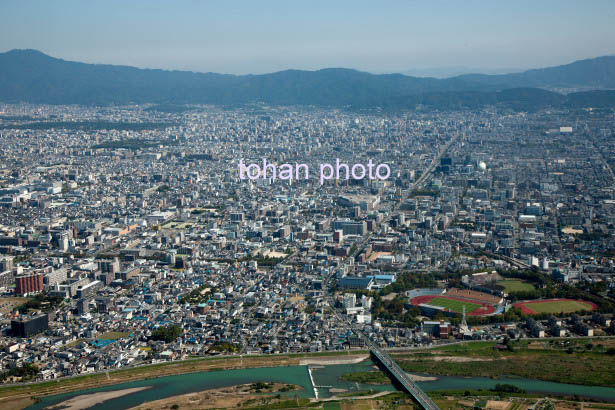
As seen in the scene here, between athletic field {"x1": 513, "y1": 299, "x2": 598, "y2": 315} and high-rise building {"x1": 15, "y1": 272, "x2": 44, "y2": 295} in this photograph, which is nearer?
athletic field {"x1": 513, "y1": 299, "x2": 598, "y2": 315}

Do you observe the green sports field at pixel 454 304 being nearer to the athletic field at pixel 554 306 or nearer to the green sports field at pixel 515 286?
the athletic field at pixel 554 306

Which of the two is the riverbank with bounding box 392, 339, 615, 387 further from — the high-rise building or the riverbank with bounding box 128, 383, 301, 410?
the high-rise building

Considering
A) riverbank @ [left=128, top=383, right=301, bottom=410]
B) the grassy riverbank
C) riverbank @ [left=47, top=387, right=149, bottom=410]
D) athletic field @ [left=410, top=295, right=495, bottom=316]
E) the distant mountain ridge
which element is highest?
the distant mountain ridge

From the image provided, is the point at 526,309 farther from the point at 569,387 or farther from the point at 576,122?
the point at 576,122

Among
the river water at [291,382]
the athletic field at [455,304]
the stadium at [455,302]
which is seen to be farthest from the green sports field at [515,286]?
the river water at [291,382]

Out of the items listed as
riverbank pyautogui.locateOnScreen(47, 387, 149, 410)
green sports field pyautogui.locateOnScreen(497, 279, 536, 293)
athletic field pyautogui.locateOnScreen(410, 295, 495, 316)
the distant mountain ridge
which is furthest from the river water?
the distant mountain ridge

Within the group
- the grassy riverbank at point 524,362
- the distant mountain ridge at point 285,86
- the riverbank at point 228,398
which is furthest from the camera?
the distant mountain ridge at point 285,86

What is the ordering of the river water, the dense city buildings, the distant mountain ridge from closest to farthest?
the river water, the dense city buildings, the distant mountain ridge
